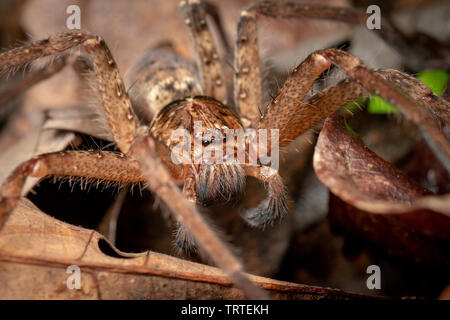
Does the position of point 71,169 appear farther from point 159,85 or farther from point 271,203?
point 159,85

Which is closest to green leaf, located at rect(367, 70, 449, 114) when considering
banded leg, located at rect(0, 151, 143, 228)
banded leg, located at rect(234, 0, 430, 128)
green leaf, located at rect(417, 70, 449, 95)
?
green leaf, located at rect(417, 70, 449, 95)

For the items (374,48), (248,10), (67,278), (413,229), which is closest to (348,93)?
(413,229)

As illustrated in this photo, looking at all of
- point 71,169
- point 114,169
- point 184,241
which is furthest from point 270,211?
point 71,169

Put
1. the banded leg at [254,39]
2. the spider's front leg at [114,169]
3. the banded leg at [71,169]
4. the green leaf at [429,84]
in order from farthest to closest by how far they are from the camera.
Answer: the banded leg at [254,39]
the green leaf at [429,84]
the banded leg at [71,169]
the spider's front leg at [114,169]

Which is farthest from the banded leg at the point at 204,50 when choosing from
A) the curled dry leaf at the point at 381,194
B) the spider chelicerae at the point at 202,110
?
the curled dry leaf at the point at 381,194

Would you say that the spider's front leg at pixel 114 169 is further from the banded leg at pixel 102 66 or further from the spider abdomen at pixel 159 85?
the spider abdomen at pixel 159 85

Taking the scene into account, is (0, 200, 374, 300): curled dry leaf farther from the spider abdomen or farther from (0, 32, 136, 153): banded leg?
the spider abdomen

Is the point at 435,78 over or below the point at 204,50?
below
